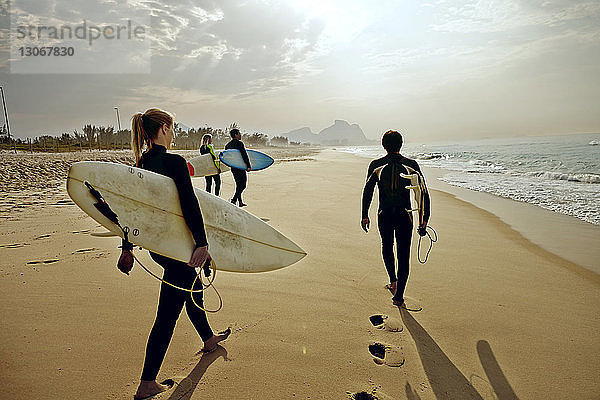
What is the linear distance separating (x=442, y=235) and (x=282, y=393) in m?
4.47

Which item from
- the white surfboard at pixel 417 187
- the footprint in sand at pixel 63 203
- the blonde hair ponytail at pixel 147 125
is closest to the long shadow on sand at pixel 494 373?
the white surfboard at pixel 417 187

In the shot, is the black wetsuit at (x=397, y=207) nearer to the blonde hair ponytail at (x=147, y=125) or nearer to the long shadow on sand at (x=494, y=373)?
the long shadow on sand at (x=494, y=373)

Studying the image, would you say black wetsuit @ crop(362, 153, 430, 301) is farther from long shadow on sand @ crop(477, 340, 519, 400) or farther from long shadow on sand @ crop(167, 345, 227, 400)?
long shadow on sand @ crop(167, 345, 227, 400)

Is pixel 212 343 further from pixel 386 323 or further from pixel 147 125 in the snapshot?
pixel 147 125

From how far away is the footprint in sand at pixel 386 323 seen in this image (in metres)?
2.72

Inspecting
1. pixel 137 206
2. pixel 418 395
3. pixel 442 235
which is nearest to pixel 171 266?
pixel 137 206

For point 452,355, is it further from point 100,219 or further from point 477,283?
point 100,219

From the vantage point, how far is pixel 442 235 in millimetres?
5551

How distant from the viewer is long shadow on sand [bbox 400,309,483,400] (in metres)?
2.02

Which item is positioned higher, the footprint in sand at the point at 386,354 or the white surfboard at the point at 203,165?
the white surfboard at the point at 203,165

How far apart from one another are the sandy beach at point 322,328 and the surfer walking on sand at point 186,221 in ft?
0.78

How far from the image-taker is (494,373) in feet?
7.25

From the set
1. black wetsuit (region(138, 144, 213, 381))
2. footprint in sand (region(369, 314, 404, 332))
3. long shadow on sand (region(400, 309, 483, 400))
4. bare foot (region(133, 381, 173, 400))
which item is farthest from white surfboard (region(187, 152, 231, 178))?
long shadow on sand (region(400, 309, 483, 400))

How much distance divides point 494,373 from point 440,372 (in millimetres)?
379
